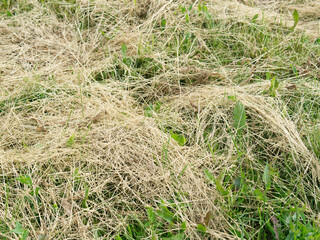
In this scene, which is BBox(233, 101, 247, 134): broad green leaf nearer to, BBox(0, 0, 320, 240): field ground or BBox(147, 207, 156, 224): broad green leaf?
BBox(0, 0, 320, 240): field ground

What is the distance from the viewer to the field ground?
1.50 metres

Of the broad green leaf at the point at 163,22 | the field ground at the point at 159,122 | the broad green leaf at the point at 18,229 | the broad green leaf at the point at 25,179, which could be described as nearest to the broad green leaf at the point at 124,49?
the field ground at the point at 159,122

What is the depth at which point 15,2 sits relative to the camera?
315 cm

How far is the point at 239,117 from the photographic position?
1829 millimetres

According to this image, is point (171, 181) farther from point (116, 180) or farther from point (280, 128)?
point (280, 128)

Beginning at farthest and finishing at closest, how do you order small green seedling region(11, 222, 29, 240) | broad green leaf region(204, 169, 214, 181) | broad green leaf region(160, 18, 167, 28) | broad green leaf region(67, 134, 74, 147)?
broad green leaf region(160, 18, 167, 28) < broad green leaf region(67, 134, 74, 147) < broad green leaf region(204, 169, 214, 181) < small green seedling region(11, 222, 29, 240)

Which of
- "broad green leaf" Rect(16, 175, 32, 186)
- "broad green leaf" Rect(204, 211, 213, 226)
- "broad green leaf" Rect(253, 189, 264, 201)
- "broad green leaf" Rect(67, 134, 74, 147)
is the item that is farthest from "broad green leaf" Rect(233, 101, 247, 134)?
"broad green leaf" Rect(16, 175, 32, 186)

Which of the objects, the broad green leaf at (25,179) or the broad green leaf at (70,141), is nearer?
the broad green leaf at (25,179)

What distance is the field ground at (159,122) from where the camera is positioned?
1496 mm

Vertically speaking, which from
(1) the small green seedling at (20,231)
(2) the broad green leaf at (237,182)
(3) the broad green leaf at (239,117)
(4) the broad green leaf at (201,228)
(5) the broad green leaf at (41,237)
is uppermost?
(3) the broad green leaf at (239,117)

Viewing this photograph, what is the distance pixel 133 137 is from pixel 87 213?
19.1 inches

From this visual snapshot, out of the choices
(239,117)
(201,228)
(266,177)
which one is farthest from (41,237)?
(239,117)

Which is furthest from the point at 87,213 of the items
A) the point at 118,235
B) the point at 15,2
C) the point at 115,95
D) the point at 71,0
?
the point at 15,2

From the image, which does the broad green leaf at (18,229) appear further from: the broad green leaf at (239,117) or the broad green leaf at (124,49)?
the broad green leaf at (124,49)
